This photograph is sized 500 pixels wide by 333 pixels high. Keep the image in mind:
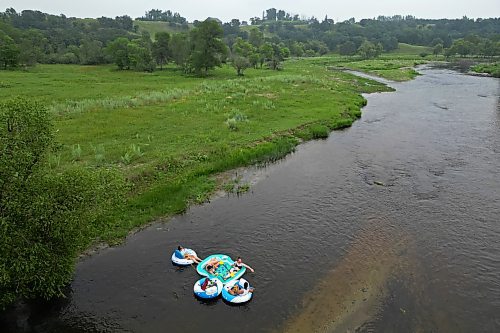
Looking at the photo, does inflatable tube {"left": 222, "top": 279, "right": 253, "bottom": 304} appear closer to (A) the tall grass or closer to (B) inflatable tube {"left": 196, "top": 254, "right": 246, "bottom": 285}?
(B) inflatable tube {"left": 196, "top": 254, "right": 246, "bottom": 285}

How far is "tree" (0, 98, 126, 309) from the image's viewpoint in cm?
1692

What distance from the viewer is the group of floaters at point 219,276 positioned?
21.1 m

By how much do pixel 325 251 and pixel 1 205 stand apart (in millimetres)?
17788

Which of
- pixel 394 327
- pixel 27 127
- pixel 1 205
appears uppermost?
pixel 27 127

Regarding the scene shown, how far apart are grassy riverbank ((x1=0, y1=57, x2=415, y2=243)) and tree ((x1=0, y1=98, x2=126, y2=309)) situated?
207 centimetres

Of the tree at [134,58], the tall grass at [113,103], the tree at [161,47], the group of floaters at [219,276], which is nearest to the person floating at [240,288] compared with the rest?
the group of floaters at [219,276]

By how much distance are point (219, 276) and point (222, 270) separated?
2.17ft

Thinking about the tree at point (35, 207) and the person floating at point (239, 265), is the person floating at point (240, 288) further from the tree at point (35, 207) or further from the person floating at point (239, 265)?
the tree at point (35, 207)

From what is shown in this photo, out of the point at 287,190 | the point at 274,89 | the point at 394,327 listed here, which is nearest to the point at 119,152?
the point at 287,190

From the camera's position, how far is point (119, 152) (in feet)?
130

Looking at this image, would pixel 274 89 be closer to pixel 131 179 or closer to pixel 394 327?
pixel 131 179

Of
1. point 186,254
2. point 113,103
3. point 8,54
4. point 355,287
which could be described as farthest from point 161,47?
point 355,287

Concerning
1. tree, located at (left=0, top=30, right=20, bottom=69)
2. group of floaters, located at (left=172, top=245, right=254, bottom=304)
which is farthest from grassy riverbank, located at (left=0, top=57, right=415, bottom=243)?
tree, located at (left=0, top=30, right=20, bottom=69)

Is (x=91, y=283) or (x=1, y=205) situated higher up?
(x=1, y=205)
